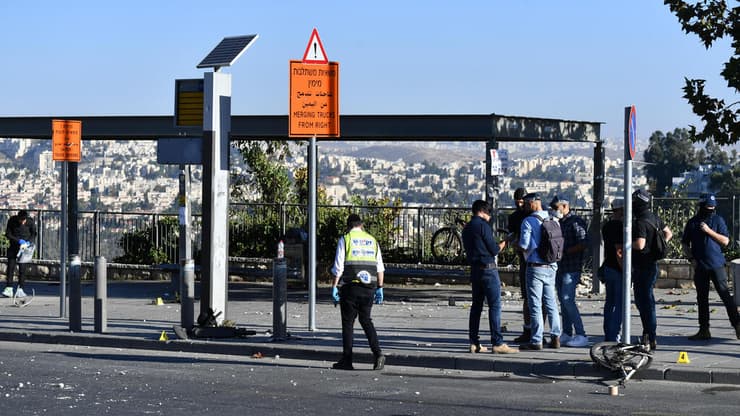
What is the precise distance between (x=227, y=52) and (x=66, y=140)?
376 centimetres

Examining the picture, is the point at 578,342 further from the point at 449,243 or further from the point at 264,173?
the point at 264,173

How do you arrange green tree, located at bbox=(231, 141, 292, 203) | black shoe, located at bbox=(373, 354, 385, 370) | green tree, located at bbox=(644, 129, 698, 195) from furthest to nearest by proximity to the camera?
green tree, located at bbox=(644, 129, 698, 195), green tree, located at bbox=(231, 141, 292, 203), black shoe, located at bbox=(373, 354, 385, 370)

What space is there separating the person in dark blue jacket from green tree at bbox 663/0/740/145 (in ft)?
9.40

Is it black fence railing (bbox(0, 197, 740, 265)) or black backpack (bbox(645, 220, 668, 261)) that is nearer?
black backpack (bbox(645, 220, 668, 261))

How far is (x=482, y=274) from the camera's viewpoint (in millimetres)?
14750

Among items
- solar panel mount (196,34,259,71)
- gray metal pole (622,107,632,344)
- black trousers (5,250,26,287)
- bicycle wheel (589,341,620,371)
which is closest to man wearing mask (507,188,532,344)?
gray metal pole (622,107,632,344)

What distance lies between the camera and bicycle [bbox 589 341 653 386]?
1319cm

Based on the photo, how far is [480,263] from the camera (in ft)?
48.4

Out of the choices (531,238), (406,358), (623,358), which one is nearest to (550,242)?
(531,238)

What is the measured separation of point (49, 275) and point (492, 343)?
623 inches

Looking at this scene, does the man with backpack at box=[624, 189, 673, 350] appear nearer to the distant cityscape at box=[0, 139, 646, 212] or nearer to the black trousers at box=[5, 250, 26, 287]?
the black trousers at box=[5, 250, 26, 287]

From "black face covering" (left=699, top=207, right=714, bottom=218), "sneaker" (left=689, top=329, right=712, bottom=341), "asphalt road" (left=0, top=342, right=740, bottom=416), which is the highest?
"black face covering" (left=699, top=207, right=714, bottom=218)

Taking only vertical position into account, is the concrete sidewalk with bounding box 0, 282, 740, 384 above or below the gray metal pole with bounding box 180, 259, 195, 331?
below

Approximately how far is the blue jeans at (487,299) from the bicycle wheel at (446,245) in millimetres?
10240
